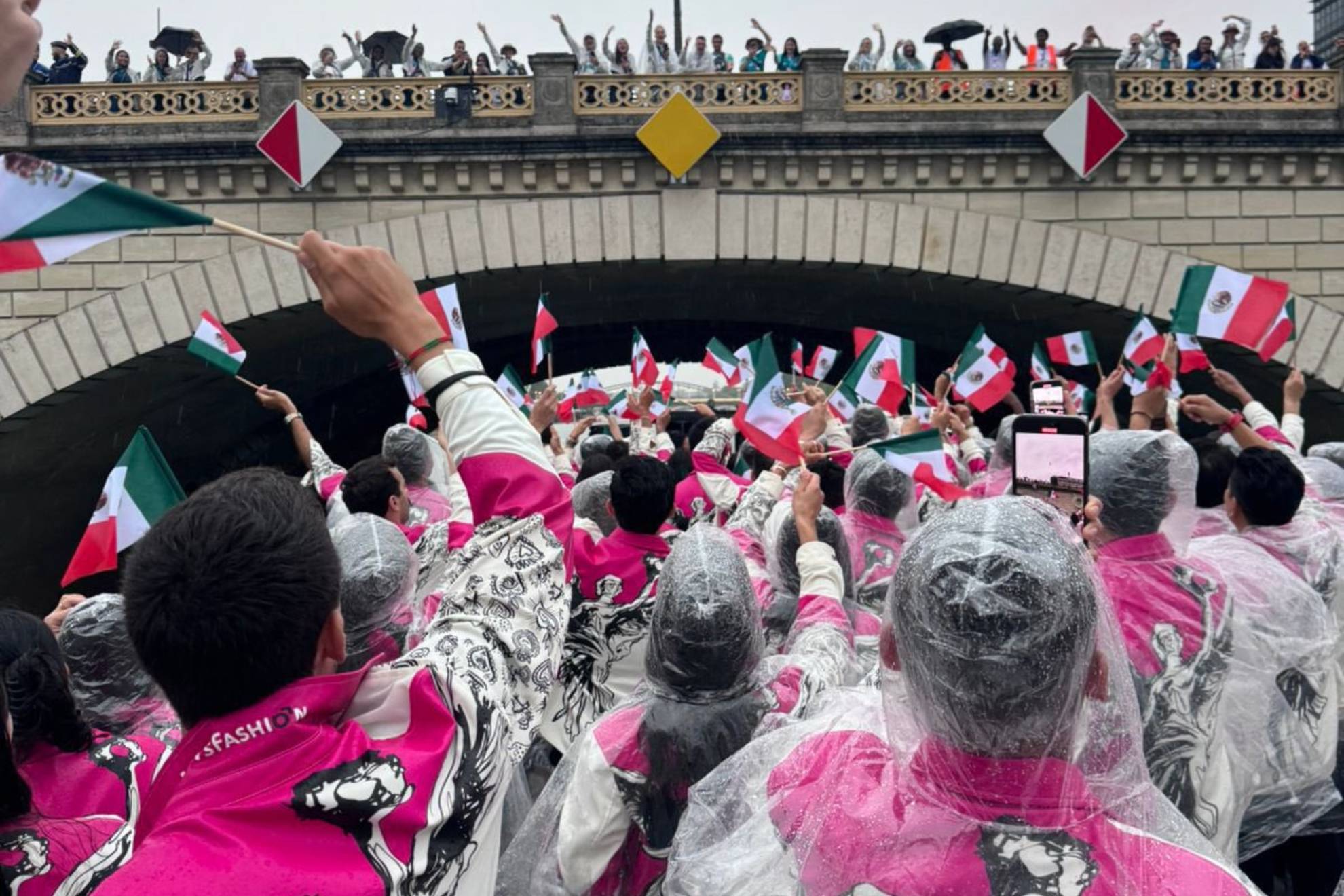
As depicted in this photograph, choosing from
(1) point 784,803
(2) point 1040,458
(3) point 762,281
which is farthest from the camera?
(3) point 762,281

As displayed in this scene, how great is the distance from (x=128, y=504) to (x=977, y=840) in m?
3.78

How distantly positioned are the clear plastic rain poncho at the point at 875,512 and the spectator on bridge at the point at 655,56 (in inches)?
612

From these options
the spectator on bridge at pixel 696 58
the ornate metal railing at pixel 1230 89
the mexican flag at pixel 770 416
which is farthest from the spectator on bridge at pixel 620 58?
the mexican flag at pixel 770 416

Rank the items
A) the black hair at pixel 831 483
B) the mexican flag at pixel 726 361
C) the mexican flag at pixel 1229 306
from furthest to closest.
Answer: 1. the mexican flag at pixel 726 361
2. the mexican flag at pixel 1229 306
3. the black hair at pixel 831 483

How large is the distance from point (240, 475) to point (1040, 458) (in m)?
2.19

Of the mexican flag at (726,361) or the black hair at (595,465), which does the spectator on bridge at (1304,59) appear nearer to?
the mexican flag at (726,361)

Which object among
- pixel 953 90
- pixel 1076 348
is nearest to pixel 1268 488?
pixel 1076 348

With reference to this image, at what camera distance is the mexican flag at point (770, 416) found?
684cm

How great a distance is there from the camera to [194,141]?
1962 cm

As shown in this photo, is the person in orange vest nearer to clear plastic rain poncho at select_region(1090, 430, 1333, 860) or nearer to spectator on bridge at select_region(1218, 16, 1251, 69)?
spectator on bridge at select_region(1218, 16, 1251, 69)

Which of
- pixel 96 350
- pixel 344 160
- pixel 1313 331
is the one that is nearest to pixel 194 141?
pixel 344 160

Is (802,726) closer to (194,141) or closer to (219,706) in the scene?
(219,706)

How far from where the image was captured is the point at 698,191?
2019cm

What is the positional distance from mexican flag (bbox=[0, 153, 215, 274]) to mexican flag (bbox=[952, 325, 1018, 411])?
10977 mm
